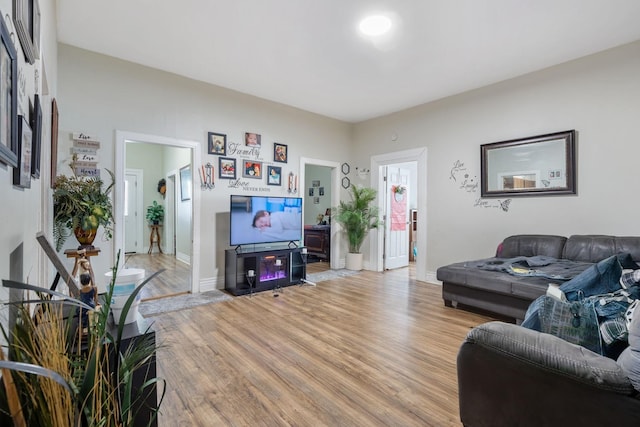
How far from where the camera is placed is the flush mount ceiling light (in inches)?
110

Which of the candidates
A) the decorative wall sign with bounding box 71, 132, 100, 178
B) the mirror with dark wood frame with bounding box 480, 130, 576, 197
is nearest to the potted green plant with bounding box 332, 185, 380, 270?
the mirror with dark wood frame with bounding box 480, 130, 576, 197

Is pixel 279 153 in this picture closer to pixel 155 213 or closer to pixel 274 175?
pixel 274 175

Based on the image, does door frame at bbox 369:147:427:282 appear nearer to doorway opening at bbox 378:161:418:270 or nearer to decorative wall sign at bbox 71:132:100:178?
doorway opening at bbox 378:161:418:270

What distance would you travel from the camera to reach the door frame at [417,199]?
5.03 m

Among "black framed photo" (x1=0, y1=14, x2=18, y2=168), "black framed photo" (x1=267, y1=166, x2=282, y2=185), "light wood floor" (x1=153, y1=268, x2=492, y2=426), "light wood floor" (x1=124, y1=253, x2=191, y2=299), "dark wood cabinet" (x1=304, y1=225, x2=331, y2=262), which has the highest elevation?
"black framed photo" (x1=267, y1=166, x2=282, y2=185)

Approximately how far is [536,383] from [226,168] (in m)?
4.12

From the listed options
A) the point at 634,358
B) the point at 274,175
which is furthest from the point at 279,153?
the point at 634,358

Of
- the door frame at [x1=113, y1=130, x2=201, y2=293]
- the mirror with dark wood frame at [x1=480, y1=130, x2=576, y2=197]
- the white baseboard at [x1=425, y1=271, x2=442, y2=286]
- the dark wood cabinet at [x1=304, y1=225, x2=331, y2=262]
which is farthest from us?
the dark wood cabinet at [x1=304, y1=225, x2=331, y2=262]

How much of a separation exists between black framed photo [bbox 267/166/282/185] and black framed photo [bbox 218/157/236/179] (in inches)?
23.1

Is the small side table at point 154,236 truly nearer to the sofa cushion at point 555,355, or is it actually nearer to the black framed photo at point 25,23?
the black framed photo at point 25,23

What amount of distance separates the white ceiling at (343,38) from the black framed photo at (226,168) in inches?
41.1

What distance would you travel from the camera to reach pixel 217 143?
14.3 ft

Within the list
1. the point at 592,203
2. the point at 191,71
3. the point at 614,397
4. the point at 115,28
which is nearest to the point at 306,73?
the point at 191,71

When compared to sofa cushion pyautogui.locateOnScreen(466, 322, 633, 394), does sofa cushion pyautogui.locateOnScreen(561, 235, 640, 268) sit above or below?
above
